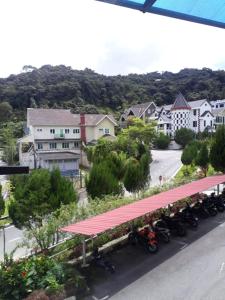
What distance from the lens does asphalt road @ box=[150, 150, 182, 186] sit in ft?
122

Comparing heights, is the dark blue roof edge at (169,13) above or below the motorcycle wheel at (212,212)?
above

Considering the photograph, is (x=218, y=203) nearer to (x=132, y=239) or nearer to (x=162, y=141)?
(x=132, y=239)

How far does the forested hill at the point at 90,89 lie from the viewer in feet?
258

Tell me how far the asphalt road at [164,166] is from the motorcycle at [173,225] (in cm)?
2028

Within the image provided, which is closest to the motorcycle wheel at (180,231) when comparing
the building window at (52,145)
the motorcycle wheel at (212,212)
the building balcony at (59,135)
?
the motorcycle wheel at (212,212)

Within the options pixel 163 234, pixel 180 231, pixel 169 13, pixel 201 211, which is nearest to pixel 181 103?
pixel 201 211

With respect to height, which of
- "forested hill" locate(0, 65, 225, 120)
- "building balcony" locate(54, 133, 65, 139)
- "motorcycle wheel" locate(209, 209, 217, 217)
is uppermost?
"forested hill" locate(0, 65, 225, 120)

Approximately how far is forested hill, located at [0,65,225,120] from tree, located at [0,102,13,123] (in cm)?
480

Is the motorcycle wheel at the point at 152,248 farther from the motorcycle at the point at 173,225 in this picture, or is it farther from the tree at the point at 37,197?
the tree at the point at 37,197

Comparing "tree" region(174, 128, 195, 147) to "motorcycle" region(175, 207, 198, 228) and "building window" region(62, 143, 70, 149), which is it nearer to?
"building window" region(62, 143, 70, 149)

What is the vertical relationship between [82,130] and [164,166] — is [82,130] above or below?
above

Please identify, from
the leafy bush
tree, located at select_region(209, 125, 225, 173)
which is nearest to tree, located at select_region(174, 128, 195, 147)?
tree, located at select_region(209, 125, 225, 173)

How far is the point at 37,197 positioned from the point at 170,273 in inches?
318

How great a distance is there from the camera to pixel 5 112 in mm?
67500
